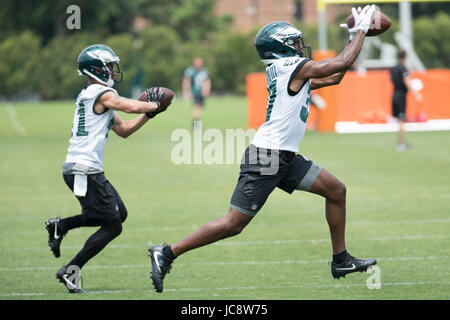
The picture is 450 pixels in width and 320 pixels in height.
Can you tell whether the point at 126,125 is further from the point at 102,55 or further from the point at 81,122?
the point at 102,55

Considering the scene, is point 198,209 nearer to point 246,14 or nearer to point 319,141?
point 319,141

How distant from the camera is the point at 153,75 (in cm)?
4981

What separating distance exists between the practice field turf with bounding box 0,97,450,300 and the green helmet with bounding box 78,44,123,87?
67.2 inches

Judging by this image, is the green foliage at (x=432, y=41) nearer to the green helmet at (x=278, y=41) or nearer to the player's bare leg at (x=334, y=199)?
the player's bare leg at (x=334, y=199)

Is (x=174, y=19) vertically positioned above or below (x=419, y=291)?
above

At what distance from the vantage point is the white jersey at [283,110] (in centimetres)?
579

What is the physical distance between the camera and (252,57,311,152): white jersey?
5.79 m

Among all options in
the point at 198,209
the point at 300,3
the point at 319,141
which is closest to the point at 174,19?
the point at 300,3

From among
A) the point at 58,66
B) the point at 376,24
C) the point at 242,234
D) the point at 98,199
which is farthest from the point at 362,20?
the point at 58,66

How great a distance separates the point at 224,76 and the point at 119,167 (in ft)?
119

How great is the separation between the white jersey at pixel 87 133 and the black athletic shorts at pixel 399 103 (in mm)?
11915

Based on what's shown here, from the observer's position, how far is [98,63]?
20.3 feet
